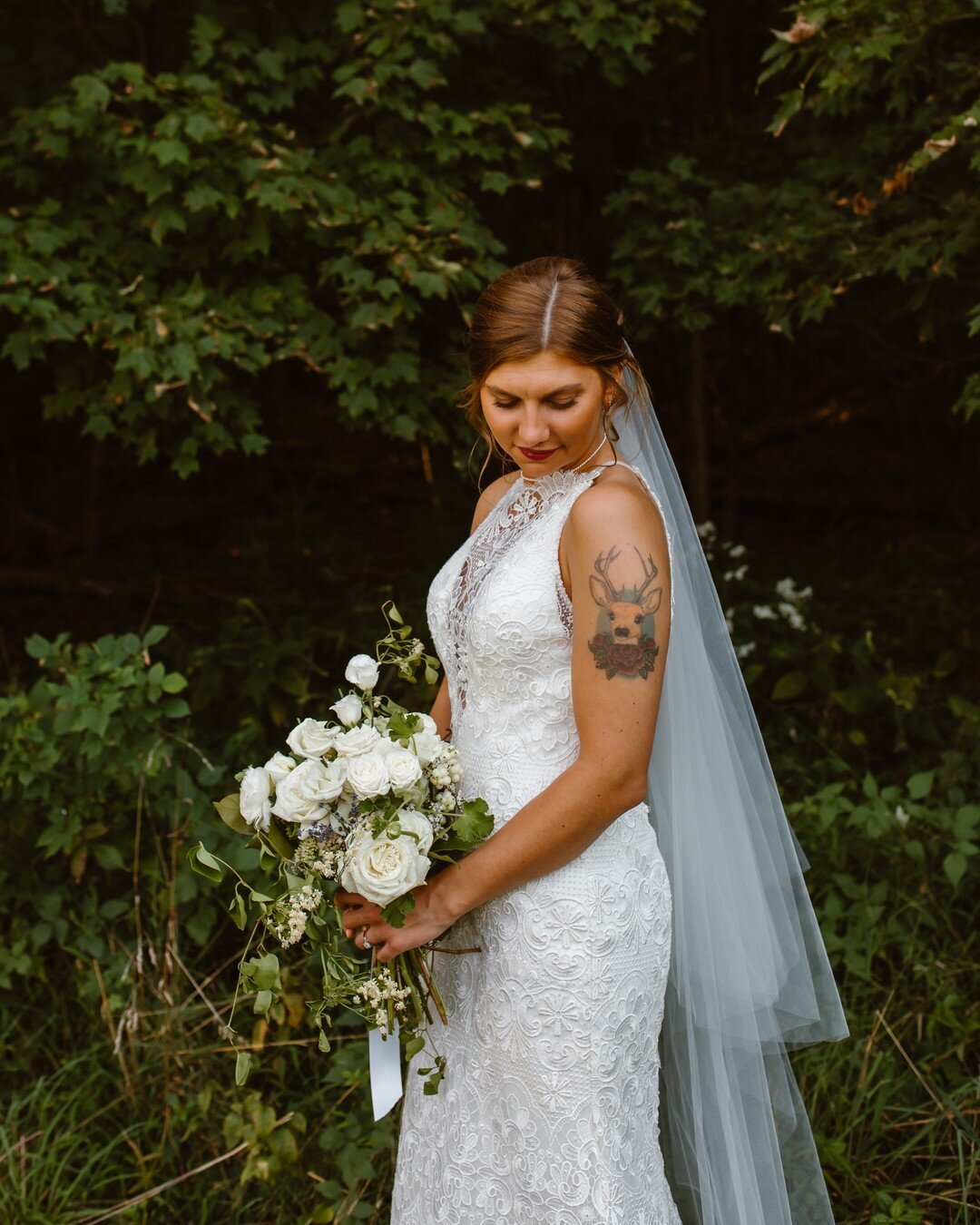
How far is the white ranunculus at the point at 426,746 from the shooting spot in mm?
1838

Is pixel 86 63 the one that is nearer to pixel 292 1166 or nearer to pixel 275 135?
pixel 275 135

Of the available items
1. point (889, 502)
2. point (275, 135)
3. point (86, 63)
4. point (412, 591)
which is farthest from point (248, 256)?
point (889, 502)

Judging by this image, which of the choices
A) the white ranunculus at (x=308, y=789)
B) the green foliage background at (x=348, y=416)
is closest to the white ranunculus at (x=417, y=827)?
the white ranunculus at (x=308, y=789)

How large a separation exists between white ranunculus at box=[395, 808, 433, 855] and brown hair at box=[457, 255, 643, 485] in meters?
0.78

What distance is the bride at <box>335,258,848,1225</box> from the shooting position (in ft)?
6.14

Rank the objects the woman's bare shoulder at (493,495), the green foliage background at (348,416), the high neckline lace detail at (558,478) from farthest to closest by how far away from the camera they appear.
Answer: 1. the green foliage background at (348,416)
2. the woman's bare shoulder at (493,495)
3. the high neckline lace detail at (558,478)

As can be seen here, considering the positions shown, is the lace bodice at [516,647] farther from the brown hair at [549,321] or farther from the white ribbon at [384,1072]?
the white ribbon at [384,1072]

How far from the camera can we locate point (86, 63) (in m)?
4.42

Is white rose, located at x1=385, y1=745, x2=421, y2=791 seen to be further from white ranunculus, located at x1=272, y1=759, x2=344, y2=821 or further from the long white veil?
the long white veil

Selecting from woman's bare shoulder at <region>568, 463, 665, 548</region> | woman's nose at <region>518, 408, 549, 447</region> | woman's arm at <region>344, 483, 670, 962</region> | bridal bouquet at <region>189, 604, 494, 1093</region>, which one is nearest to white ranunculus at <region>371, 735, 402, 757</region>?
bridal bouquet at <region>189, 604, 494, 1093</region>

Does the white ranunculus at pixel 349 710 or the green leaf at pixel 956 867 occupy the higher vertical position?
the white ranunculus at pixel 349 710

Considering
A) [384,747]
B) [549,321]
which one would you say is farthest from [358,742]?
[549,321]

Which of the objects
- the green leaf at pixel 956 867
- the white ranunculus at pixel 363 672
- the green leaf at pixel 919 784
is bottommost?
the green leaf at pixel 956 867

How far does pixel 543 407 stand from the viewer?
1953 millimetres
